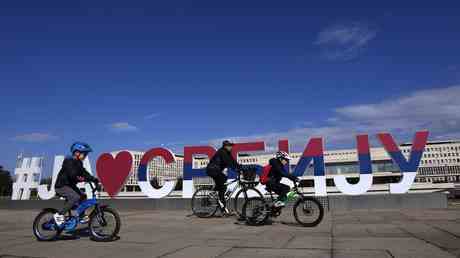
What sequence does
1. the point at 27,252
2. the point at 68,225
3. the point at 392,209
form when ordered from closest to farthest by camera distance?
the point at 27,252 → the point at 68,225 → the point at 392,209

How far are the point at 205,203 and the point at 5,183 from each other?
113322mm

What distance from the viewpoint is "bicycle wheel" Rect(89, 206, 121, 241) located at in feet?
22.9

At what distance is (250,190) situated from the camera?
9.47m

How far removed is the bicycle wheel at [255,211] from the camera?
8.99 meters

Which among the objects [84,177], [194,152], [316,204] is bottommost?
[316,204]

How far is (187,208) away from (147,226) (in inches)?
A: 217

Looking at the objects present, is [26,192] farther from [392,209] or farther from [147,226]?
[392,209]

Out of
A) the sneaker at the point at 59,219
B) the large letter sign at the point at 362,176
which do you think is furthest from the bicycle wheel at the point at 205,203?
the large letter sign at the point at 362,176

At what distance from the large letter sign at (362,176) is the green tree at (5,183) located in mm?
105910

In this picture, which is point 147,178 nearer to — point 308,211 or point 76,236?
point 76,236

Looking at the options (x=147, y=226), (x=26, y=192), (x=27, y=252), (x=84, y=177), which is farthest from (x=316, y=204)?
(x=26, y=192)

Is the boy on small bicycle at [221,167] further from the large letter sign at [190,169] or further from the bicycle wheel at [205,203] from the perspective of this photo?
the large letter sign at [190,169]

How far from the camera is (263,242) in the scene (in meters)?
6.27

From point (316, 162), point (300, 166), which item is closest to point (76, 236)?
point (300, 166)
